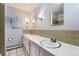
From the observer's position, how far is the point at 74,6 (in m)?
1.14

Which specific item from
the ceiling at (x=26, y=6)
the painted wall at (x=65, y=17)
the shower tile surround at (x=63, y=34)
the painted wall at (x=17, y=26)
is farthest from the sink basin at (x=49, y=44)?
the ceiling at (x=26, y=6)

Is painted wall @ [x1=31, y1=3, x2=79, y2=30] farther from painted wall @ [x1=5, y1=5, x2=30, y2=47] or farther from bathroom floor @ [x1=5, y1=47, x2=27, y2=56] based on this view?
bathroom floor @ [x1=5, y1=47, x2=27, y2=56]

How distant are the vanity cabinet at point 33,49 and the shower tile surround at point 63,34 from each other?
0.13 meters

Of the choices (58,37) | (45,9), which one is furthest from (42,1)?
(58,37)

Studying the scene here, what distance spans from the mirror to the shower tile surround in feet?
0.38

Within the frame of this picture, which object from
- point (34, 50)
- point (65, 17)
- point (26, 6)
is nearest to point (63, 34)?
point (65, 17)

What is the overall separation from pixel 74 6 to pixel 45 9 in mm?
356

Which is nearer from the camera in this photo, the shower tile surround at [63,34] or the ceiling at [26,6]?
the shower tile surround at [63,34]

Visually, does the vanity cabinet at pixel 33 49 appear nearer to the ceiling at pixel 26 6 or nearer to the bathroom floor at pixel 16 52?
the bathroom floor at pixel 16 52

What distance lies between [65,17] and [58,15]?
0.09 m

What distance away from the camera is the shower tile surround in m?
1.09

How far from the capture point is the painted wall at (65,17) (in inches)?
43.8

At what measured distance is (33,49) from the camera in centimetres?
122

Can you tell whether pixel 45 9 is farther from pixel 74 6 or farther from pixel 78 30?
pixel 78 30
